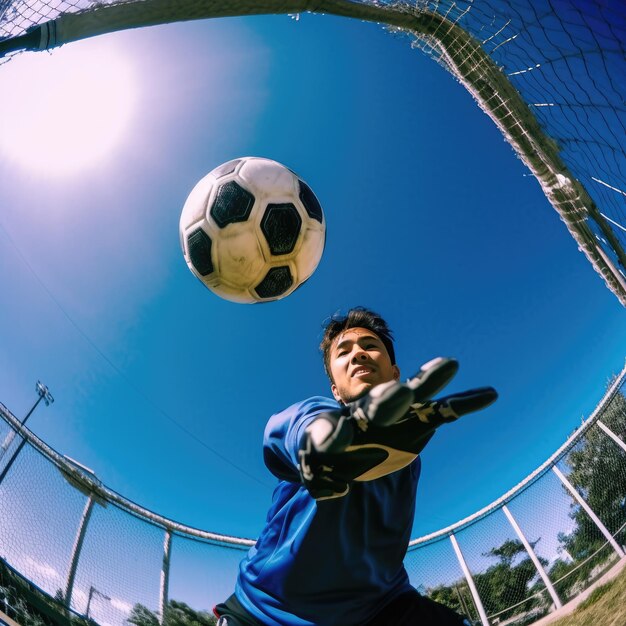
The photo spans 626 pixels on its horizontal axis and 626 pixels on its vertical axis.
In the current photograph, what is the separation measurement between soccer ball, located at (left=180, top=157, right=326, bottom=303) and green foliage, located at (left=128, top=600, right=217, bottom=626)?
5724mm

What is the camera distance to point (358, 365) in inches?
62.2

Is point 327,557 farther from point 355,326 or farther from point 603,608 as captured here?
point 603,608

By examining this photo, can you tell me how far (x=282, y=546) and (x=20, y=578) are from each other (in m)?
6.05

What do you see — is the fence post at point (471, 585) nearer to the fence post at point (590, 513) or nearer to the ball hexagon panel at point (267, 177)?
the fence post at point (590, 513)

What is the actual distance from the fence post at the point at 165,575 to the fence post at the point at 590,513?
579 cm

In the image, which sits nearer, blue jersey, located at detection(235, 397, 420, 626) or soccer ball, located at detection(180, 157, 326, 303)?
blue jersey, located at detection(235, 397, 420, 626)

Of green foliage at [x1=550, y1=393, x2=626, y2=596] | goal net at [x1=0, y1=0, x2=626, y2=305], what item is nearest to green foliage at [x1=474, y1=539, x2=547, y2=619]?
green foliage at [x1=550, y1=393, x2=626, y2=596]

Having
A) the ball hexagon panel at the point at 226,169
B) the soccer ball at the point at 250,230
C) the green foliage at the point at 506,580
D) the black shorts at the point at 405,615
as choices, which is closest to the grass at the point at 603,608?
the green foliage at the point at 506,580

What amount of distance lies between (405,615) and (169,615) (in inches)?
235

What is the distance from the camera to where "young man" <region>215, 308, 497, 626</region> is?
1.00 metres

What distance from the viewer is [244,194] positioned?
7.86ft

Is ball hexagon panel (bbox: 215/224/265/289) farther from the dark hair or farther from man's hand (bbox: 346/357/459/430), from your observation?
man's hand (bbox: 346/357/459/430)

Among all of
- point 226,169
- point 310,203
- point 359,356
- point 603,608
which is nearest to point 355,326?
point 359,356

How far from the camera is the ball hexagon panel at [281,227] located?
2355 mm
